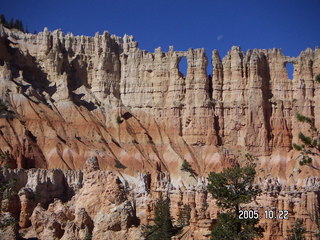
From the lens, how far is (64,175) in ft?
242

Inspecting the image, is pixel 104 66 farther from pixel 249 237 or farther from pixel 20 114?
pixel 249 237

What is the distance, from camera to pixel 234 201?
34219mm

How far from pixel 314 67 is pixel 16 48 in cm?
5101

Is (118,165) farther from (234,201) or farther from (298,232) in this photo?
(234,201)

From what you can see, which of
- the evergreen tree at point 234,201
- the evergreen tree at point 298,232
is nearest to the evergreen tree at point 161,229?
the evergreen tree at point 234,201

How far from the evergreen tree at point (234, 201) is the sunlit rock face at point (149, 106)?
4338cm

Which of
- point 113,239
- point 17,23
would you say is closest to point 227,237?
point 113,239

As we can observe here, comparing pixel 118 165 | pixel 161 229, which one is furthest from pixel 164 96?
pixel 161 229

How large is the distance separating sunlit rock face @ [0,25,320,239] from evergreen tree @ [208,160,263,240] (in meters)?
43.4

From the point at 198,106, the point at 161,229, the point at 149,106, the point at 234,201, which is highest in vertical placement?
the point at 149,106

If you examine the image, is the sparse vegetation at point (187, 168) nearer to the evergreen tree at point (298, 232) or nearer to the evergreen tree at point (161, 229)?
the evergreen tree at point (298, 232)

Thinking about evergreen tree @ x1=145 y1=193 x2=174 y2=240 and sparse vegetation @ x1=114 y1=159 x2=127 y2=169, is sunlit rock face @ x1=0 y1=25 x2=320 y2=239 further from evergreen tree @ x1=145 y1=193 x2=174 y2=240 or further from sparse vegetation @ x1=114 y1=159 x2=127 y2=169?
evergreen tree @ x1=145 y1=193 x2=174 y2=240

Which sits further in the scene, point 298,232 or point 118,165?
point 118,165

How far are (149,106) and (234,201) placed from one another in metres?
70.3
